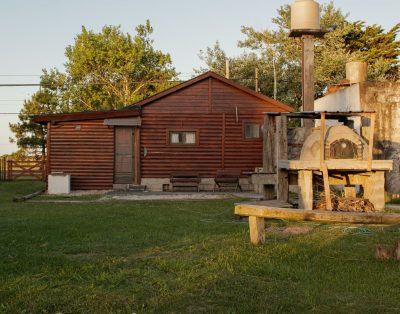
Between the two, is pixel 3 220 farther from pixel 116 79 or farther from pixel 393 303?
pixel 116 79

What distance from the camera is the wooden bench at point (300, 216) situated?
6.27 meters

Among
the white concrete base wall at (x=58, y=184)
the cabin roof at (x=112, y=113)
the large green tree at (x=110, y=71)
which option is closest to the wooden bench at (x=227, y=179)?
the cabin roof at (x=112, y=113)

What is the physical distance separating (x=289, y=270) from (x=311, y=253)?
1.17 meters

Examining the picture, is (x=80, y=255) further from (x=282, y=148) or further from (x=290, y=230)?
(x=282, y=148)

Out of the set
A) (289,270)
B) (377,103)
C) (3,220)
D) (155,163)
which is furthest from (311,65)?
(289,270)

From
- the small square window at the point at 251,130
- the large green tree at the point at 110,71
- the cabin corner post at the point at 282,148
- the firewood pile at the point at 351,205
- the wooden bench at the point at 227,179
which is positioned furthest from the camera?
the large green tree at the point at 110,71

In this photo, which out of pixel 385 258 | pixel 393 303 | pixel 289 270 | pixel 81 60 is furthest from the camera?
pixel 81 60

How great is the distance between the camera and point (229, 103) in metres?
22.1

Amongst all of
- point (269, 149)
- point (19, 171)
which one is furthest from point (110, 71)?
point (269, 149)

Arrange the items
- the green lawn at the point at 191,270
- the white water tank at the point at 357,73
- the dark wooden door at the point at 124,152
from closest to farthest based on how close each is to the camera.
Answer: the green lawn at the point at 191,270, the white water tank at the point at 357,73, the dark wooden door at the point at 124,152

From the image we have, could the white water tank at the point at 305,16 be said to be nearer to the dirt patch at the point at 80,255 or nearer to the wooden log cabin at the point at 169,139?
the wooden log cabin at the point at 169,139

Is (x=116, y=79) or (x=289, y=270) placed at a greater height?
(x=116, y=79)

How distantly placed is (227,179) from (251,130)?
2.57 meters

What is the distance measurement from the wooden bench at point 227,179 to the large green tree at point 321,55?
54.7 feet
